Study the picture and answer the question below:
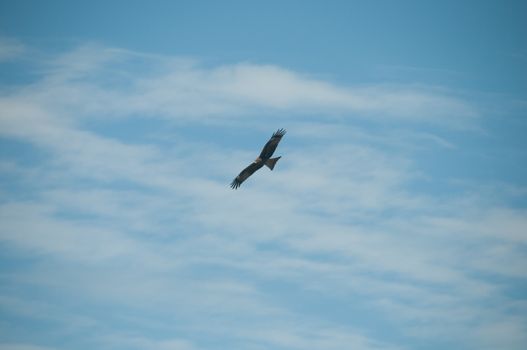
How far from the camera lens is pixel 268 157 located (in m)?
105

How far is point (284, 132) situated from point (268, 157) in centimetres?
275

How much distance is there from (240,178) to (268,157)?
11.1 feet

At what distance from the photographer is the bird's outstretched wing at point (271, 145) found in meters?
104

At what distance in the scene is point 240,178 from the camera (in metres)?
107

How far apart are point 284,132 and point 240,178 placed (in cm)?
606

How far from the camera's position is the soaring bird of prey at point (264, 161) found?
103875mm

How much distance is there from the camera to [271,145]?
342 feet

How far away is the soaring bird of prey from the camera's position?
104m

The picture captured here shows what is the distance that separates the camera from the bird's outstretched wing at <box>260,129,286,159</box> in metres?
104

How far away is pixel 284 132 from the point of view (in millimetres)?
103562

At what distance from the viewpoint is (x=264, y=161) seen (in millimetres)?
105438

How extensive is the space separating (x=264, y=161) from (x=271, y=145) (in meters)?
1.83
